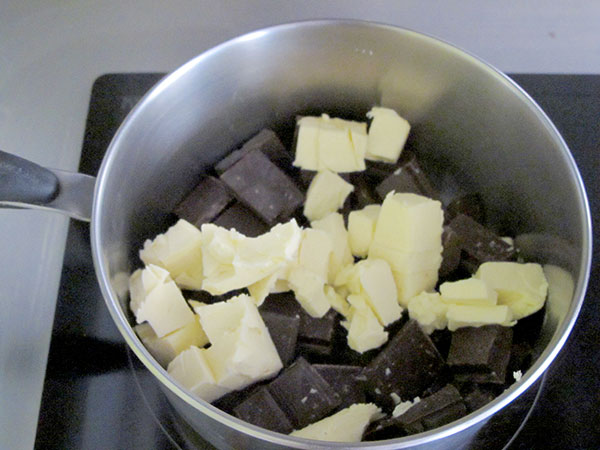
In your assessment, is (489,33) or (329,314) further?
(489,33)

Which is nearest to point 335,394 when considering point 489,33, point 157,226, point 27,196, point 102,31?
point 157,226

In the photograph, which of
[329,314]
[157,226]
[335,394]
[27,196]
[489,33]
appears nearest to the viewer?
[27,196]

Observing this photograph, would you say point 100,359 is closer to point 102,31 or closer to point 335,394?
point 335,394

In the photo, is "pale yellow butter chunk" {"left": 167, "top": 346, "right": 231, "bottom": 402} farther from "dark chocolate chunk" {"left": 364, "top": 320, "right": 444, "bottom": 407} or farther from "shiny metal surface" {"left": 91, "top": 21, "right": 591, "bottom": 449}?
"dark chocolate chunk" {"left": 364, "top": 320, "right": 444, "bottom": 407}

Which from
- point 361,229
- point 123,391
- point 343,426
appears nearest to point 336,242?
point 361,229

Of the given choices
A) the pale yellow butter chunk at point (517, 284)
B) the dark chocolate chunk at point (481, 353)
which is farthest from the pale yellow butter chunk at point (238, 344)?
the pale yellow butter chunk at point (517, 284)

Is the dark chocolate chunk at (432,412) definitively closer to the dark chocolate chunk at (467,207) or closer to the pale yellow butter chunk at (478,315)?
the pale yellow butter chunk at (478,315)

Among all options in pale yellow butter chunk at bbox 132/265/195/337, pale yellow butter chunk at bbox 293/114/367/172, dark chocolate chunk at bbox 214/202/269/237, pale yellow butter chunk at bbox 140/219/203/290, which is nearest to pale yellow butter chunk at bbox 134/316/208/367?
pale yellow butter chunk at bbox 132/265/195/337
